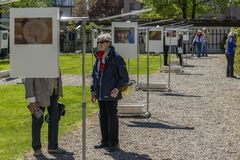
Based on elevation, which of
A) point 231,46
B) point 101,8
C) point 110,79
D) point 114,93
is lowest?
point 114,93

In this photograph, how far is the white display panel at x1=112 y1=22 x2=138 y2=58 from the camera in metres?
11.9

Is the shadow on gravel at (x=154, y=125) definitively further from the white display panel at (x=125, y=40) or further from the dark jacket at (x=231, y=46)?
the dark jacket at (x=231, y=46)

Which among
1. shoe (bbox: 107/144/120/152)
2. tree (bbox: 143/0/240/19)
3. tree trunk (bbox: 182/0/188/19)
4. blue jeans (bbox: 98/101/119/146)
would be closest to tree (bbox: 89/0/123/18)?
tree (bbox: 143/0/240/19)

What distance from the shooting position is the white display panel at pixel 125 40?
11.9 metres

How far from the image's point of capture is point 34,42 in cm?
659

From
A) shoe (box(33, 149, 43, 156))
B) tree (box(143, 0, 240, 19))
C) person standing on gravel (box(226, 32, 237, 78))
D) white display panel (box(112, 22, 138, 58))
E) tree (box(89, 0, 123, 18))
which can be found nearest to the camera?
shoe (box(33, 149, 43, 156))

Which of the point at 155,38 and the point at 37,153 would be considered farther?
the point at 155,38

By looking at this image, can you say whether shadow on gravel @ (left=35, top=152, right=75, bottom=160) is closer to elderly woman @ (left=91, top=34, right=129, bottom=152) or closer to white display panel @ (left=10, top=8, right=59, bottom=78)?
elderly woman @ (left=91, top=34, right=129, bottom=152)

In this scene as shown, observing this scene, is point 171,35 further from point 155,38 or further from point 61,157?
point 61,157

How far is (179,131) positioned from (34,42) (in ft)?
16.1

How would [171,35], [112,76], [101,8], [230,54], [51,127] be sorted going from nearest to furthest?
[51,127]
[112,76]
[171,35]
[230,54]
[101,8]

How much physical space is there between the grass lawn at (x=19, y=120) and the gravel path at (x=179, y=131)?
451 millimetres

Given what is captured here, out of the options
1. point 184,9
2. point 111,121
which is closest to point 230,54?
point 111,121

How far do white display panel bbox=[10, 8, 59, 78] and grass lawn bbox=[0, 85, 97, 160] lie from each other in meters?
2.38
